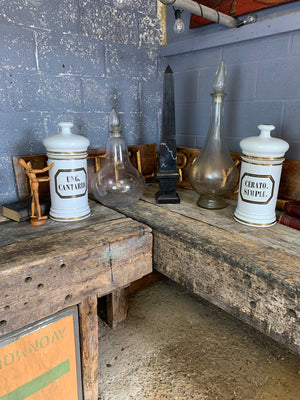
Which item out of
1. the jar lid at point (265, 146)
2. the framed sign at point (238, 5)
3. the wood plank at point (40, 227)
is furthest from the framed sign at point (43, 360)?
the framed sign at point (238, 5)

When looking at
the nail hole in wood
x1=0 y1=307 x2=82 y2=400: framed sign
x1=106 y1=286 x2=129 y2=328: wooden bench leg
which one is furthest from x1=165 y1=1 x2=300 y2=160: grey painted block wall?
x1=0 y1=307 x2=82 y2=400: framed sign

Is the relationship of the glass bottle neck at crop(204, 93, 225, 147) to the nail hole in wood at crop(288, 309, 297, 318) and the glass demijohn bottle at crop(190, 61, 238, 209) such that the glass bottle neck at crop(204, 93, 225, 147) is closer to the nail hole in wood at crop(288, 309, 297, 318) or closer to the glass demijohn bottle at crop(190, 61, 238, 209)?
the glass demijohn bottle at crop(190, 61, 238, 209)

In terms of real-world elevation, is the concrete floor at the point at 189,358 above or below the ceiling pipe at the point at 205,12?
below

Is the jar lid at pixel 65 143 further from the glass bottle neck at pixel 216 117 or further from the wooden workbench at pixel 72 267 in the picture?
the glass bottle neck at pixel 216 117

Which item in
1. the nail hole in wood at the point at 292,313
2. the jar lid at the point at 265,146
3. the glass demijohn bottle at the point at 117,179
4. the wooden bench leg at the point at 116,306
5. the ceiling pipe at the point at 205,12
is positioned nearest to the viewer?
the nail hole in wood at the point at 292,313

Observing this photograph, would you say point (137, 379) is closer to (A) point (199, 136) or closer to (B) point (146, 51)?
(A) point (199, 136)

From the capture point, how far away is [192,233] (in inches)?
31.0

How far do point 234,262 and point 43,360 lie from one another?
52 centimetres

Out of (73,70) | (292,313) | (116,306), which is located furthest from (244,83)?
(116,306)

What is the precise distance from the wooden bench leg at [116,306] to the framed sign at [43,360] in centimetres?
39

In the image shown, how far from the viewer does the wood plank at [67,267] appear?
0.63 metres

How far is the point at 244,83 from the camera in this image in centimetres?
108

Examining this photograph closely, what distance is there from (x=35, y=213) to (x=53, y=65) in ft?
1.79

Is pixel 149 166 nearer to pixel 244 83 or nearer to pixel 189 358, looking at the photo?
pixel 244 83
